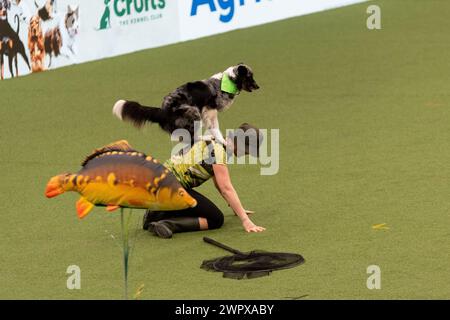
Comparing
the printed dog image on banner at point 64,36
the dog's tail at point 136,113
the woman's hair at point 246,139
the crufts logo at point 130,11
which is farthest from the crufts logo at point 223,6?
the woman's hair at point 246,139

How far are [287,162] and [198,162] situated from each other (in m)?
2.45

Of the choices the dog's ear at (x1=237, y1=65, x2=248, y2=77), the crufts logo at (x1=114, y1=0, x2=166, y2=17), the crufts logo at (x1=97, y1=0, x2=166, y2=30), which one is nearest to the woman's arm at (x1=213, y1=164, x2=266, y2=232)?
the dog's ear at (x1=237, y1=65, x2=248, y2=77)

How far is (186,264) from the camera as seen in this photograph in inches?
338

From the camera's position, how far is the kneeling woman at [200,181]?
9.23m

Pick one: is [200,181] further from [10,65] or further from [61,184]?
[10,65]

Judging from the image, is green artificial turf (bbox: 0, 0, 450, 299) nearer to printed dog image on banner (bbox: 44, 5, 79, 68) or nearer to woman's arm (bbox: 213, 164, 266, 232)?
woman's arm (bbox: 213, 164, 266, 232)

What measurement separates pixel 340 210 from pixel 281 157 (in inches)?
79.5

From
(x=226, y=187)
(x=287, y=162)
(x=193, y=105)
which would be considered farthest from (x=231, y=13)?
(x=226, y=187)

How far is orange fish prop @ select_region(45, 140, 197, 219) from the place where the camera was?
719 cm

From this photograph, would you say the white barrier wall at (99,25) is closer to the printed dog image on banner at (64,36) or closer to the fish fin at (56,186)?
the printed dog image on banner at (64,36)

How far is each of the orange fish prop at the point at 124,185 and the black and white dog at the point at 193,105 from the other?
81.0 inches

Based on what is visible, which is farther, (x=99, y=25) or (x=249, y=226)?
(x=99, y=25)

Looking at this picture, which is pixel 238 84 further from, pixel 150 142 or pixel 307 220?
pixel 150 142

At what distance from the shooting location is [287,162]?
38.3 ft
